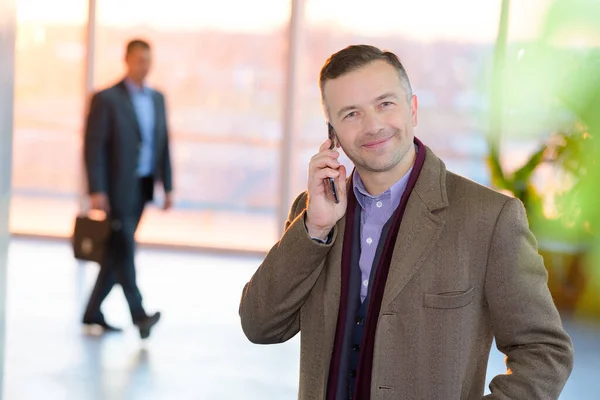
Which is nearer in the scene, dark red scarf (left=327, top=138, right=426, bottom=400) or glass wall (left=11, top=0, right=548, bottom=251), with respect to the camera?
Answer: dark red scarf (left=327, top=138, right=426, bottom=400)

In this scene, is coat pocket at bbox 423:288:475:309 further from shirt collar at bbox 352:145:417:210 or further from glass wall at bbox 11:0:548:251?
glass wall at bbox 11:0:548:251

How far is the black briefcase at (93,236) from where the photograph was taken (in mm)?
5953

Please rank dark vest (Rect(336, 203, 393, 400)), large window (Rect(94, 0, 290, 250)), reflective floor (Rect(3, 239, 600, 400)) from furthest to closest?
large window (Rect(94, 0, 290, 250))
reflective floor (Rect(3, 239, 600, 400))
dark vest (Rect(336, 203, 393, 400))

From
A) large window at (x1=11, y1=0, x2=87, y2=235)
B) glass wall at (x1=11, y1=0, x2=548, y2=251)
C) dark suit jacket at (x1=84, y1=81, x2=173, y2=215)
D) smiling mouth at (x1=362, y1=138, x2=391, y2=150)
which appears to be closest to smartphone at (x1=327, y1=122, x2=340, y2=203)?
smiling mouth at (x1=362, y1=138, x2=391, y2=150)

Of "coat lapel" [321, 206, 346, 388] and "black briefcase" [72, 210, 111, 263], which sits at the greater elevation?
"coat lapel" [321, 206, 346, 388]

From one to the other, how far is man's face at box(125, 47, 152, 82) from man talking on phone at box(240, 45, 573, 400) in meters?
4.06

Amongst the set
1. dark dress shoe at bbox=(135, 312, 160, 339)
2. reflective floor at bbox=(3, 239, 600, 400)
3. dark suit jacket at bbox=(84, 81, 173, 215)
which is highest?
dark suit jacket at bbox=(84, 81, 173, 215)

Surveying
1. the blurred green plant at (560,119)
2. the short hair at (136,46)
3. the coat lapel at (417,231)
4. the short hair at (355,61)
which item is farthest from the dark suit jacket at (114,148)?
the coat lapel at (417,231)

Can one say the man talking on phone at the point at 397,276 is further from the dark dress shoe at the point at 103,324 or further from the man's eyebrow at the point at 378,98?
the dark dress shoe at the point at 103,324

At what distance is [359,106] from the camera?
2066mm

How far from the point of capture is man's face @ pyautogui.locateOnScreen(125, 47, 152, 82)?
6.02m

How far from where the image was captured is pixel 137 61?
237 inches

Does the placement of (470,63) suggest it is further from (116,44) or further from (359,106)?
(359,106)

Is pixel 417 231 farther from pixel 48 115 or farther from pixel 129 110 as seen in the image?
pixel 48 115
